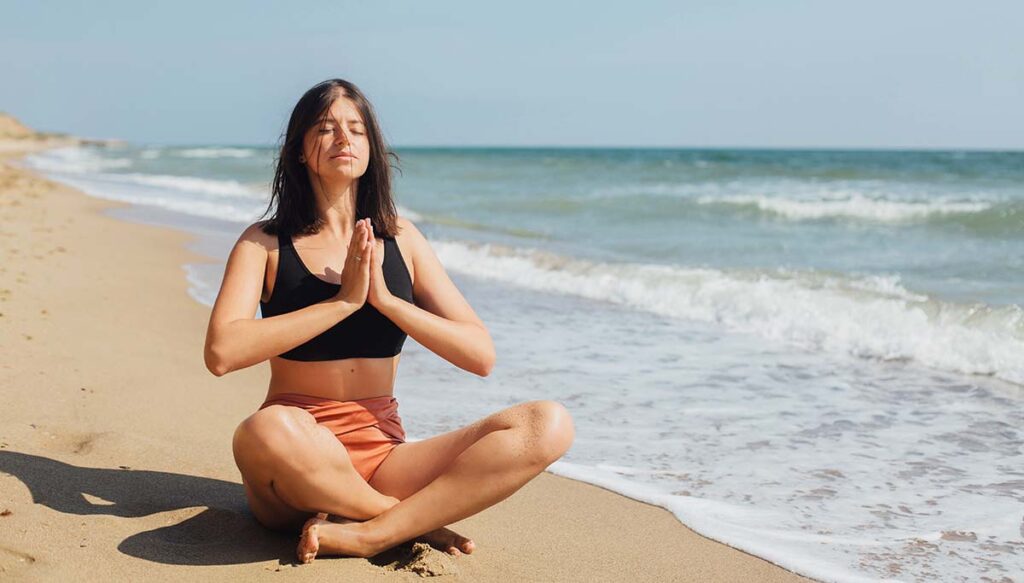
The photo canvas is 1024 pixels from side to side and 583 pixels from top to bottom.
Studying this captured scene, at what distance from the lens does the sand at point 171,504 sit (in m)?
3.18

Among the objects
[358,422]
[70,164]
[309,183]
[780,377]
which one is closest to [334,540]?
[358,422]

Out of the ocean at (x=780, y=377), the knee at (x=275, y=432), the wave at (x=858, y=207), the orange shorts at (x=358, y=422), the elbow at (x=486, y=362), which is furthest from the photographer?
the wave at (x=858, y=207)

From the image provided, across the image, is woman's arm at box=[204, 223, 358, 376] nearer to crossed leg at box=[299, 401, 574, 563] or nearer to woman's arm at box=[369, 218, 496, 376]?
woman's arm at box=[369, 218, 496, 376]

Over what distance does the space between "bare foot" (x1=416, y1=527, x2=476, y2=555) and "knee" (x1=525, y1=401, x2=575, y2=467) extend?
17.4 inches

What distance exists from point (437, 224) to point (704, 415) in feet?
43.6

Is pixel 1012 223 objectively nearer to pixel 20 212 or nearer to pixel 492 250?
pixel 492 250

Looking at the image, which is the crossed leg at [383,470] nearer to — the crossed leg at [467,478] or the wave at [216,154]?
the crossed leg at [467,478]

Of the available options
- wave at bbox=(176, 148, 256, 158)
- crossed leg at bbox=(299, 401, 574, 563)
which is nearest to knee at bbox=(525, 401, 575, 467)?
crossed leg at bbox=(299, 401, 574, 563)

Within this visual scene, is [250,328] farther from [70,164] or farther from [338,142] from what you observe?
[70,164]

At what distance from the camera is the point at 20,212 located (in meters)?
13.9

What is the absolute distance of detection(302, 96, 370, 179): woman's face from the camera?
3398 millimetres

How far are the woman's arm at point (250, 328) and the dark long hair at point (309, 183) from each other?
0.29 meters

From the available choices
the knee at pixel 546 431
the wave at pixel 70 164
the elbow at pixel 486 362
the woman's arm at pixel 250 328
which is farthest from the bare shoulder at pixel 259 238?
the wave at pixel 70 164

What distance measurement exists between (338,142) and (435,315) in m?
0.67
